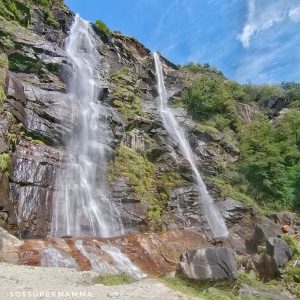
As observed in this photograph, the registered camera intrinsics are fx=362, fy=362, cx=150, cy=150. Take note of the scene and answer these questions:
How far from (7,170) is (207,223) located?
34.0ft

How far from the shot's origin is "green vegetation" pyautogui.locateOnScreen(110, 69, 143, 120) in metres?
25.4

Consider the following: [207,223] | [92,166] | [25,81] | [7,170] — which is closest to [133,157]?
[92,166]

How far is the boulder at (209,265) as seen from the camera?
345 inches

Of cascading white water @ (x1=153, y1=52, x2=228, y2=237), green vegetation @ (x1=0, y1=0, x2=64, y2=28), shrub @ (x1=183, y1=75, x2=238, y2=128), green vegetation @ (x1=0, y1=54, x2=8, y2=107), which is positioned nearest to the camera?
green vegetation @ (x1=0, y1=54, x2=8, y2=107)

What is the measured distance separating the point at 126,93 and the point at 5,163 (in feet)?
49.4

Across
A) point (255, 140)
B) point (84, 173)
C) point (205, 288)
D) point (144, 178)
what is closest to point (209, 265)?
point (205, 288)

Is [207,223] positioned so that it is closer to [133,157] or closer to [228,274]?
[133,157]

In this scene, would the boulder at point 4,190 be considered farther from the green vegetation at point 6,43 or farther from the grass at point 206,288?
the green vegetation at point 6,43

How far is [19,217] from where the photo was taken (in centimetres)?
1318

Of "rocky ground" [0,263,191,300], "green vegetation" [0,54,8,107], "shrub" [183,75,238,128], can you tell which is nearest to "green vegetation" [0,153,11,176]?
"green vegetation" [0,54,8,107]

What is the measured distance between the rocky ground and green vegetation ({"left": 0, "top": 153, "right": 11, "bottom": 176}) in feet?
18.0

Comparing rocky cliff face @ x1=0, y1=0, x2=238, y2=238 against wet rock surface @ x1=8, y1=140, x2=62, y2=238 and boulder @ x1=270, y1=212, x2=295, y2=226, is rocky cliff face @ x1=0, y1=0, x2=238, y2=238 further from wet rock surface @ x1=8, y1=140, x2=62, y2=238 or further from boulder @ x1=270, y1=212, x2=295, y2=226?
boulder @ x1=270, y1=212, x2=295, y2=226

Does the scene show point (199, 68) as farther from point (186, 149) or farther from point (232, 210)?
point (232, 210)

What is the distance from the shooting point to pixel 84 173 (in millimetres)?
17828
